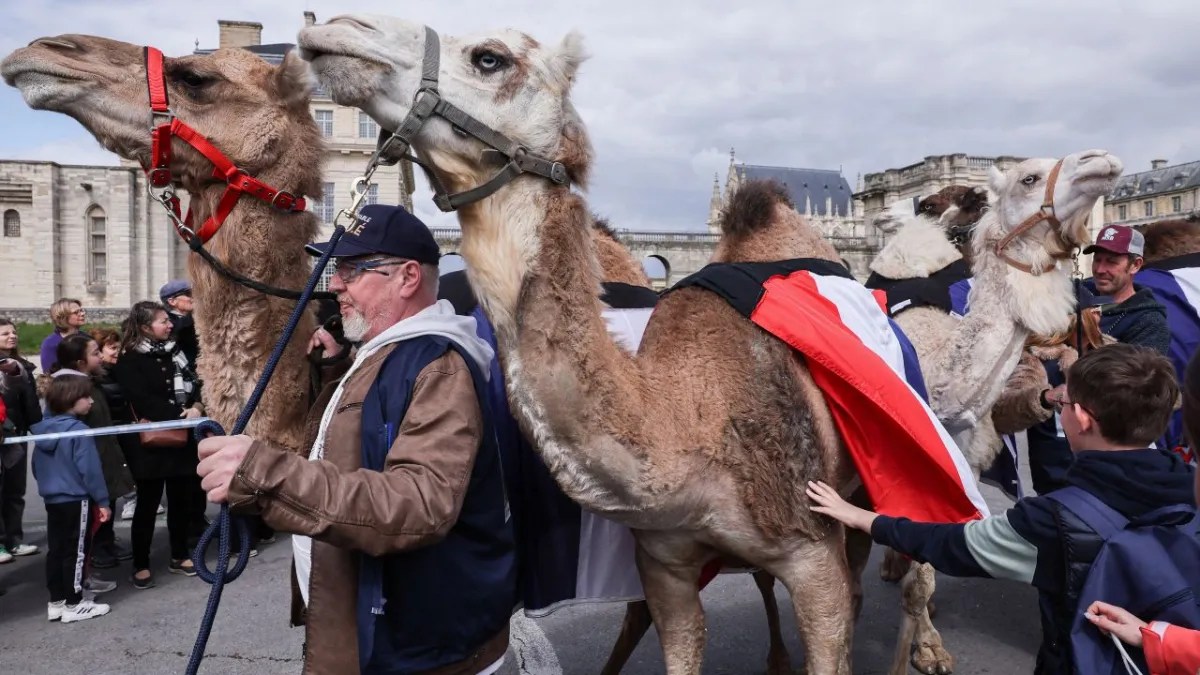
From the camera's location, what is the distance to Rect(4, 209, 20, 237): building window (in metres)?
46.4

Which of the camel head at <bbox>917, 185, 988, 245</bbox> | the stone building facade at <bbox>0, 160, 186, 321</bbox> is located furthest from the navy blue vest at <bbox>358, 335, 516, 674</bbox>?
the stone building facade at <bbox>0, 160, 186, 321</bbox>

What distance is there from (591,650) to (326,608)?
3.09 meters

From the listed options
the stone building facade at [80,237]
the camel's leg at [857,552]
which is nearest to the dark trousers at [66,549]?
the camel's leg at [857,552]

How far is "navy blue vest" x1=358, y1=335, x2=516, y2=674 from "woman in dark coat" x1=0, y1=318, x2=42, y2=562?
5115 millimetres

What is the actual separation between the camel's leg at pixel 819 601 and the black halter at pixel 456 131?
1.54m

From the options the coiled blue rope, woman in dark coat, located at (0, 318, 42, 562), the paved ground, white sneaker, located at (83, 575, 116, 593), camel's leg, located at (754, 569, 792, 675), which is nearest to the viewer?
the coiled blue rope

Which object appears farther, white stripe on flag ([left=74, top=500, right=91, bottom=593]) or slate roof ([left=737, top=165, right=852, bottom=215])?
slate roof ([left=737, top=165, right=852, bottom=215])

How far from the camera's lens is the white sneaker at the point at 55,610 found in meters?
5.43

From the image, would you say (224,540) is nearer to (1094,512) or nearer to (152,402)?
(1094,512)

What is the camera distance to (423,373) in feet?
7.11

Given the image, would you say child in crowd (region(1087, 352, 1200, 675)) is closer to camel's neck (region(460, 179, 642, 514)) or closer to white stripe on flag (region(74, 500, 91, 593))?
camel's neck (region(460, 179, 642, 514))

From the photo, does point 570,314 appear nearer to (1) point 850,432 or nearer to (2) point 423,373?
(2) point 423,373

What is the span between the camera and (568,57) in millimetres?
2406

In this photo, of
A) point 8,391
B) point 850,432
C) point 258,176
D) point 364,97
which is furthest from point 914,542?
point 8,391
